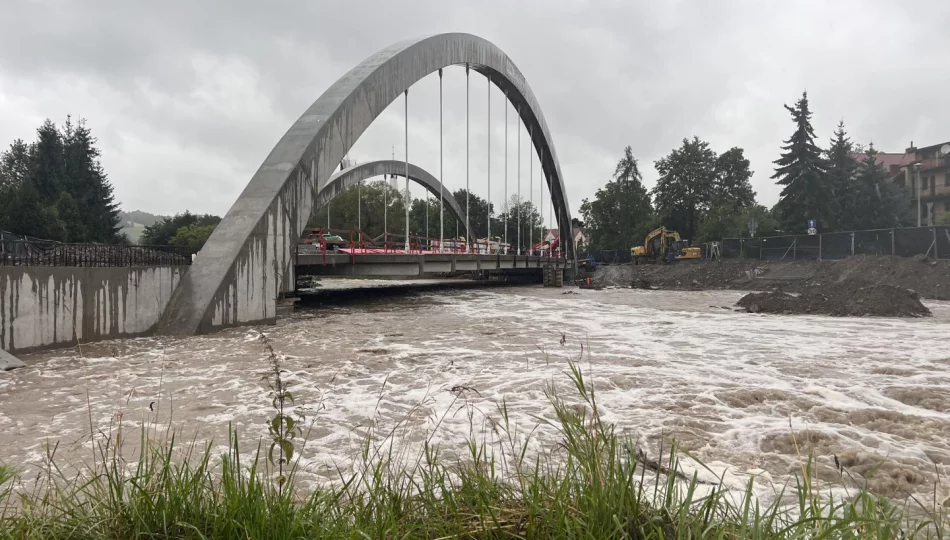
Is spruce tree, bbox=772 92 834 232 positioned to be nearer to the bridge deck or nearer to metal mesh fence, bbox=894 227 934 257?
metal mesh fence, bbox=894 227 934 257

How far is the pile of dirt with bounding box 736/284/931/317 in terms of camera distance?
53.0ft

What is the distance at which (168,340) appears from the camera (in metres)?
10.4

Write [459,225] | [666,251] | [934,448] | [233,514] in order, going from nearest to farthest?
[233,514]
[934,448]
[666,251]
[459,225]

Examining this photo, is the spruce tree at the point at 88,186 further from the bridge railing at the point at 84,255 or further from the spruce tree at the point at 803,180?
the spruce tree at the point at 803,180

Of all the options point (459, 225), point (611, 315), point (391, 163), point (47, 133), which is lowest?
point (611, 315)

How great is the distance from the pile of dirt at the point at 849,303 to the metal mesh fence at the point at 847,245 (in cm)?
1256

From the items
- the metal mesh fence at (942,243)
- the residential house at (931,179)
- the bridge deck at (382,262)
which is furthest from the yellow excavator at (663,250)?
the residential house at (931,179)

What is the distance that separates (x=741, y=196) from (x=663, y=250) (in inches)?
1148

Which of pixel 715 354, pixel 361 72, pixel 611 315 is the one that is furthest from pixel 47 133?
pixel 715 354

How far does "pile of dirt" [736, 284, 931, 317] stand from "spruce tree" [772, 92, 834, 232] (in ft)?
91.8

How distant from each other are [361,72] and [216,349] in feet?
38.0

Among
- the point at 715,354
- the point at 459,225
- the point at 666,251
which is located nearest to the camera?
the point at 715,354

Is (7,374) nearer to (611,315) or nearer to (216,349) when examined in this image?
(216,349)

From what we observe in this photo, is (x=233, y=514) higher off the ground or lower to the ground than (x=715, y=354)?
higher
